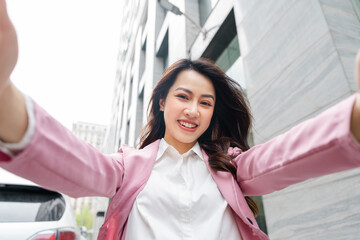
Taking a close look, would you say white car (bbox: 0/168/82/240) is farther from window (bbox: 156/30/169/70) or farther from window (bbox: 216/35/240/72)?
window (bbox: 156/30/169/70)

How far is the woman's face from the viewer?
4.23 ft

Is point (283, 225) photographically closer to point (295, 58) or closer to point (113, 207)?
point (295, 58)

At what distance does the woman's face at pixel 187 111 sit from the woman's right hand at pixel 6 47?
0.85 metres

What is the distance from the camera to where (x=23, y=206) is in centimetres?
202

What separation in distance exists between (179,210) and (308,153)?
2.05ft

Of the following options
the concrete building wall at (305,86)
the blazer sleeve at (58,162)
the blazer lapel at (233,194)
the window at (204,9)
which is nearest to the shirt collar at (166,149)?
the blazer lapel at (233,194)

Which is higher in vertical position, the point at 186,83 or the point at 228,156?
the point at 186,83

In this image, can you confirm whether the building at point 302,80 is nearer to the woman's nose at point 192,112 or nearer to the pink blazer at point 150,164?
the pink blazer at point 150,164

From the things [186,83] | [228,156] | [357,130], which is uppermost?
[186,83]

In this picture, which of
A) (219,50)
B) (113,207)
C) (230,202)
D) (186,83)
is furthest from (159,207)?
(219,50)

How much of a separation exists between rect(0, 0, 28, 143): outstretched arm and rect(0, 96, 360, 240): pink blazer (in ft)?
0.13

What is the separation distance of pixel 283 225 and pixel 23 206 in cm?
257

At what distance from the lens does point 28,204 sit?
2.06 metres

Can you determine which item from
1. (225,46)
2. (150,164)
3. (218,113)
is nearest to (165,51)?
(225,46)
